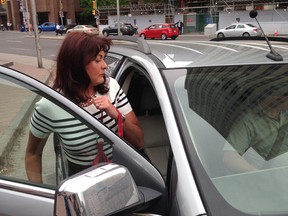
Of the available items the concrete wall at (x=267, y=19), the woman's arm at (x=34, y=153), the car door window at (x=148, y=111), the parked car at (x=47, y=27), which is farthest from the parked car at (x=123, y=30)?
the woman's arm at (x=34, y=153)

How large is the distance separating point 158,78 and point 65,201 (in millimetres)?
898

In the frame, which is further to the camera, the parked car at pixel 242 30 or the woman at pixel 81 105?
the parked car at pixel 242 30

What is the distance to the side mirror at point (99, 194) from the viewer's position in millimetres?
1139

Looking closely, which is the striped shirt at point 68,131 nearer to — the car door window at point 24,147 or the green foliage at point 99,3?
the car door window at point 24,147

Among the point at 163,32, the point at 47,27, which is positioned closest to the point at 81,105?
the point at 163,32

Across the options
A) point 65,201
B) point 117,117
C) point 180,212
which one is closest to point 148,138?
point 117,117

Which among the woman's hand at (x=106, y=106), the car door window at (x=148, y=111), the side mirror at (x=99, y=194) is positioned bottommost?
the car door window at (x=148, y=111)

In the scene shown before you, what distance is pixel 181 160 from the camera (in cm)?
144

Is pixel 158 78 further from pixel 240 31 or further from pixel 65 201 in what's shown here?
pixel 240 31

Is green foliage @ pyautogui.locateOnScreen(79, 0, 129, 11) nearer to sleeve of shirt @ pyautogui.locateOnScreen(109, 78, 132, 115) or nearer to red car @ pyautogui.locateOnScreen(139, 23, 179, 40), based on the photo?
red car @ pyautogui.locateOnScreen(139, 23, 179, 40)

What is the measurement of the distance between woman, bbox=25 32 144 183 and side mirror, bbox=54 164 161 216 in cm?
34

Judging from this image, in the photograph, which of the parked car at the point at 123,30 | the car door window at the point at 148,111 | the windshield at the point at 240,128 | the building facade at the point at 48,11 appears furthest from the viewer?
the building facade at the point at 48,11

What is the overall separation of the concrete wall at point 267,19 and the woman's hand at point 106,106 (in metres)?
34.5

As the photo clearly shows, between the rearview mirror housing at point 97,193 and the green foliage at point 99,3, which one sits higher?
the green foliage at point 99,3
